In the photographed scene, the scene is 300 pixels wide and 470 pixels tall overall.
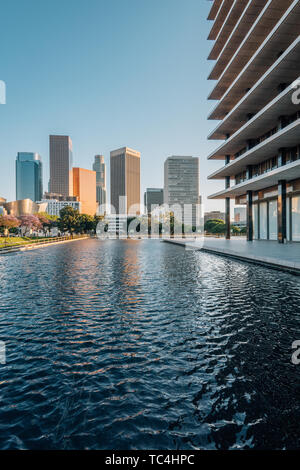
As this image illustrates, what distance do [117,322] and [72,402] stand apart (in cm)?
315

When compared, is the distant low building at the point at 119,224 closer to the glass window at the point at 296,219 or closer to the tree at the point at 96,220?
the tree at the point at 96,220

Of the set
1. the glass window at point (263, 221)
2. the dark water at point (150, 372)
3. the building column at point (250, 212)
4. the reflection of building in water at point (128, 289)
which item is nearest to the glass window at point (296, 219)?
the building column at point (250, 212)

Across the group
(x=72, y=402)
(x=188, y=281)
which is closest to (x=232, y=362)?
(x=72, y=402)

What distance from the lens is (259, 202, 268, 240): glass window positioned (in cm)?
3600

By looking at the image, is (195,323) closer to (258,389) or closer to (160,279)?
(258,389)

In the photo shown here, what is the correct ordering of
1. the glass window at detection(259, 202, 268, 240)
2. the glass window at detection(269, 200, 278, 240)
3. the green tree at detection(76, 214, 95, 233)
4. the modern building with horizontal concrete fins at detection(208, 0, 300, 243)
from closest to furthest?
1. the modern building with horizontal concrete fins at detection(208, 0, 300, 243)
2. the glass window at detection(269, 200, 278, 240)
3. the glass window at detection(259, 202, 268, 240)
4. the green tree at detection(76, 214, 95, 233)

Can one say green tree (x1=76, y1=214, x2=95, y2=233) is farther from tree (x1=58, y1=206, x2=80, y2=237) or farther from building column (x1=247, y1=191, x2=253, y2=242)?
building column (x1=247, y1=191, x2=253, y2=242)

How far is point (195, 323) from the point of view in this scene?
673cm

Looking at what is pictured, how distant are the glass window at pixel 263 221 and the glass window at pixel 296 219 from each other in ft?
21.9

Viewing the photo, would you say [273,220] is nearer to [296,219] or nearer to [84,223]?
[296,219]

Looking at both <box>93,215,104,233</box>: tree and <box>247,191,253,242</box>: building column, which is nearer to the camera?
<box>247,191,253,242</box>: building column

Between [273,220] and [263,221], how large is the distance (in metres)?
2.69

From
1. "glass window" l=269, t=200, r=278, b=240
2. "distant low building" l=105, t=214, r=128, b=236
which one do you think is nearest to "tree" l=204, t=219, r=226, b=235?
"glass window" l=269, t=200, r=278, b=240

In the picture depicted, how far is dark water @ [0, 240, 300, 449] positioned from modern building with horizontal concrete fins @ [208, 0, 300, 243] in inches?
707
